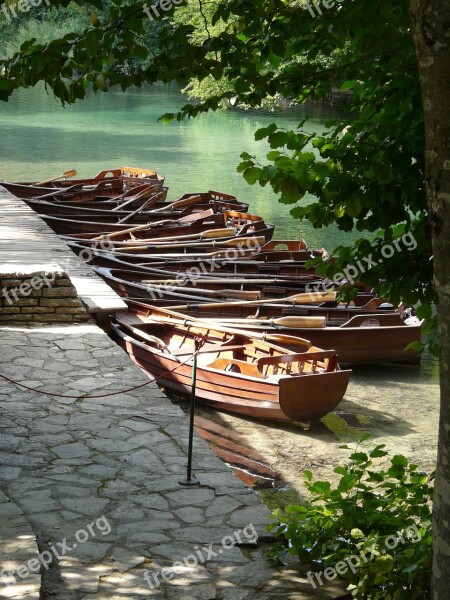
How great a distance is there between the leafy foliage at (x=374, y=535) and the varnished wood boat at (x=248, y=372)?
542cm

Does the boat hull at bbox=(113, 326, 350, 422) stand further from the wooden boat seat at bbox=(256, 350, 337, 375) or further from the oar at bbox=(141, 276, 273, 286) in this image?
the oar at bbox=(141, 276, 273, 286)

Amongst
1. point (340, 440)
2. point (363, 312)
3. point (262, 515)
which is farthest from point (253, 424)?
point (262, 515)

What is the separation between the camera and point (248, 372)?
34.8ft

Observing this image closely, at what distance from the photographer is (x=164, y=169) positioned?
1256 inches

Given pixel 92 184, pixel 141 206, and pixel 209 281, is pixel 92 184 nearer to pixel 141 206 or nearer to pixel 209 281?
pixel 141 206

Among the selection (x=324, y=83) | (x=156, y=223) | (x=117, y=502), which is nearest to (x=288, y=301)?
(x=156, y=223)

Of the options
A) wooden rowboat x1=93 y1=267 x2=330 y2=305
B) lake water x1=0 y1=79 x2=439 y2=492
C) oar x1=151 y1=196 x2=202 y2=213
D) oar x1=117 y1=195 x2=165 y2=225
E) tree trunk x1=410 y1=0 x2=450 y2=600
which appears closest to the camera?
tree trunk x1=410 y1=0 x2=450 y2=600

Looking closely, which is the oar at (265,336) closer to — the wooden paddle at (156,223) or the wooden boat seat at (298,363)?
the wooden boat seat at (298,363)

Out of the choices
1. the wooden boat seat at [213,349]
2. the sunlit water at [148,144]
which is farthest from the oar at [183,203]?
the wooden boat seat at [213,349]

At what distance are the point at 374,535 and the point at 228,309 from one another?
28.2 feet

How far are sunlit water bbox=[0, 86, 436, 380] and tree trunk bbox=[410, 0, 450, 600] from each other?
58.3 feet

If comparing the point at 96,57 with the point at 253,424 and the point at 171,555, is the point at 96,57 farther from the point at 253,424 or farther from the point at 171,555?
the point at 253,424

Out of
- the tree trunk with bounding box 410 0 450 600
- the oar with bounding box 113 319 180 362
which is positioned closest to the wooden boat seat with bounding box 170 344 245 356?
the oar with bounding box 113 319 180 362

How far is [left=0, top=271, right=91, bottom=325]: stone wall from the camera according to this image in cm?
866
